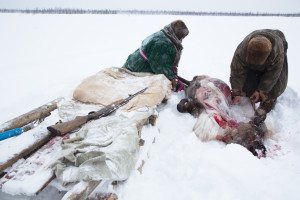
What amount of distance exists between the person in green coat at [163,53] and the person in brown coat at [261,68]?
95 centimetres

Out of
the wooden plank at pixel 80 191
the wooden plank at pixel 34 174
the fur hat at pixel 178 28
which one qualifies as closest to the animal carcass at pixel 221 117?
the fur hat at pixel 178 28

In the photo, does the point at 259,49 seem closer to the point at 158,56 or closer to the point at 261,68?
the point at 261,68

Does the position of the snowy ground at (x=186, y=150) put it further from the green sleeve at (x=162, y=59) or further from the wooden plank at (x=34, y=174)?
the green sleeve at (x=162, y=59)

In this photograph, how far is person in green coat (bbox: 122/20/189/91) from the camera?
312 centimetres

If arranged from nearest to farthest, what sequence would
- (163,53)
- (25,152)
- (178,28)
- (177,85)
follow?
(25,152) → (163,53) → (178,28) → (177,85)

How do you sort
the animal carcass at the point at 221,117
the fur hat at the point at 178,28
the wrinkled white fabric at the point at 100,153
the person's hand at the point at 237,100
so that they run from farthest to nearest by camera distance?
the fur hat at the point at 178,28 < the person's hand at the point at 237,100 < the animal carcass at the point at 221,117 < the wrinkled white fabric at the point at 100,153

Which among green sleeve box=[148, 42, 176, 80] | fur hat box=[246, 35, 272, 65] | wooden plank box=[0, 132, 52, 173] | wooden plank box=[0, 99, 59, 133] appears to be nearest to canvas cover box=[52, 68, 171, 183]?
wooden plank box=[0, 99, 59, 133]

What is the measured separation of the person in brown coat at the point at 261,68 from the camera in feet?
7.59

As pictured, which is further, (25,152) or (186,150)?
(186,150)

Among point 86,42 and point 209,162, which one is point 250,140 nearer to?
point 209,162

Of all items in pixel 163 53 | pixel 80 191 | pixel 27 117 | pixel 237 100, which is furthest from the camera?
pixel 163 53

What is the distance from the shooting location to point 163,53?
3.10 m

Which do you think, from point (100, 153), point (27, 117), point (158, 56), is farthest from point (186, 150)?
point (158, 56)

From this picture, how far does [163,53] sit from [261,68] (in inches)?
55.8
